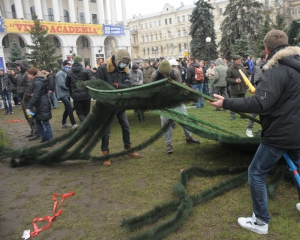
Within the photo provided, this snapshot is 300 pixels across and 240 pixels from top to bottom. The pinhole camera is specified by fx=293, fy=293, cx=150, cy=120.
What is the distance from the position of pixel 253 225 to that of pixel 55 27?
137 feet

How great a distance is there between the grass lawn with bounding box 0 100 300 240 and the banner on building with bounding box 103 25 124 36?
1684 inches

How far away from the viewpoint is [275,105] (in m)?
2.74

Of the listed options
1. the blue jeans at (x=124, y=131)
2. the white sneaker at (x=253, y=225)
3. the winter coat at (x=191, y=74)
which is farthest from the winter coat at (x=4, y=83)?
the white sneaker at (x=253, y=225)

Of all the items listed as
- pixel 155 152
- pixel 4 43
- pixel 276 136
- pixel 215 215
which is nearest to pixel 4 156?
pixel 155 152

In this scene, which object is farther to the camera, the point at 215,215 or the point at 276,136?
the point at 215,215

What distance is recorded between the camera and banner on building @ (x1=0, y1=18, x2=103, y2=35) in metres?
35.4

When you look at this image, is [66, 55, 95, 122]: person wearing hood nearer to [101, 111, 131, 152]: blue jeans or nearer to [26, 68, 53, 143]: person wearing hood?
[26, 68, 53, 143]: person wearing hood

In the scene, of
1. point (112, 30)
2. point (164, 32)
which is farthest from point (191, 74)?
point (164, 32)

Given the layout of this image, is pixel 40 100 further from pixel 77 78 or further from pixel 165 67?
pixel 165 67

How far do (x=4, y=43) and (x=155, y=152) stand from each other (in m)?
41.2

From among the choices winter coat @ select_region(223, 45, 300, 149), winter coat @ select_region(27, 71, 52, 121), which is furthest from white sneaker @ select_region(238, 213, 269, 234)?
winter coat @ select_region(27, 71, 52, 121)

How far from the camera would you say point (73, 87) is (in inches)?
278

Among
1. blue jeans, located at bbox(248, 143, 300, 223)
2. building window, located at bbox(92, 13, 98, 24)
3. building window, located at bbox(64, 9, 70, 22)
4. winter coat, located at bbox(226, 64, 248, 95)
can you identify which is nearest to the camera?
blue jeans, located at bbox(248, 143, 300, 223)

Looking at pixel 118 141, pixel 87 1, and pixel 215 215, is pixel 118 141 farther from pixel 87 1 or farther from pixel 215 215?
pixel 87 1
